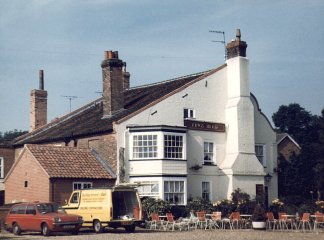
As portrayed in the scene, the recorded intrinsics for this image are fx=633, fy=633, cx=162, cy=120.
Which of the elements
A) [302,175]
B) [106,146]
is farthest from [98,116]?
[302,175]

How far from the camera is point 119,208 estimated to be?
32.7 meters

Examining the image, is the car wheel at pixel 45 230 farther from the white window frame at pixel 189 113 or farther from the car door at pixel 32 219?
the white window frame at pixel 189 113

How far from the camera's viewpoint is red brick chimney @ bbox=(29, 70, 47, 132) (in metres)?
52.3

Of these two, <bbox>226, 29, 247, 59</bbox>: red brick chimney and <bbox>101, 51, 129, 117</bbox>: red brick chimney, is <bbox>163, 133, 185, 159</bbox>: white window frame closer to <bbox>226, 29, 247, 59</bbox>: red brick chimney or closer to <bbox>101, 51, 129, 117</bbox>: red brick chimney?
<bbox>101, 51, 129, 117</bbox>: red brick chimney

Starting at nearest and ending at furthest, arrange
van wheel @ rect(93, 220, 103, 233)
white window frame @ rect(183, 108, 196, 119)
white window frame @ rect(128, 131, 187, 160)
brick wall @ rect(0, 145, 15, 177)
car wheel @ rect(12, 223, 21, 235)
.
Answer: van wheel @ rect(93, 220, 103, 233)
car wheel @ rect(12, 223, 21, 235)
white window frame @ rect(128, 131, 187, 160)
white window frame @ rect(183, 108, 196, 119)
brick wall @ rect(0, 145, 15, 177)

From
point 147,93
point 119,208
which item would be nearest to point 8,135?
point 147,93

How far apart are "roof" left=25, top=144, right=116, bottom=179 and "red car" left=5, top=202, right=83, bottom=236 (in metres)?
5.49

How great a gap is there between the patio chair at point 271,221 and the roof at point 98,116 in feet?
34.8

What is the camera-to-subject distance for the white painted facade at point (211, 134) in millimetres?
39281

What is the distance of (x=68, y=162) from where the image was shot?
3831cm

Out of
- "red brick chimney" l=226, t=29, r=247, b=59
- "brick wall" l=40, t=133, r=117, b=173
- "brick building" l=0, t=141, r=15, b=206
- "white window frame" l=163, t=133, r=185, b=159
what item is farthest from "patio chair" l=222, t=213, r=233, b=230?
"brick building" l=0, t=141, r=15, b=206

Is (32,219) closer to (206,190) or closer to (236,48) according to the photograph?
(206,190)

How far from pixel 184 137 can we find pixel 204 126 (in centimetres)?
253

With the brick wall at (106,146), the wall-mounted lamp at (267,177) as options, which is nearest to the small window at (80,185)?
the brick wall at (106,146)
